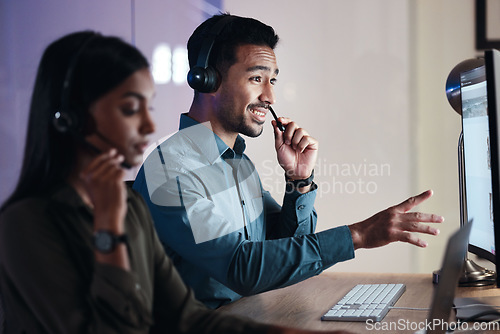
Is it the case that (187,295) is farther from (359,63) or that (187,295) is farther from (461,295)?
(359,63)

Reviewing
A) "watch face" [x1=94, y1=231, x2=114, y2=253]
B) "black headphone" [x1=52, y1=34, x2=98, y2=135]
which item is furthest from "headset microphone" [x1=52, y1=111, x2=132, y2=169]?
"watch face" [x1=94, y1=231, x2=114, y2=253]

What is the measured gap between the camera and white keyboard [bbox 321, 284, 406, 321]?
3.63 feet

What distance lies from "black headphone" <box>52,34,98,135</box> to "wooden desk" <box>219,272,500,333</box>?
0.63m

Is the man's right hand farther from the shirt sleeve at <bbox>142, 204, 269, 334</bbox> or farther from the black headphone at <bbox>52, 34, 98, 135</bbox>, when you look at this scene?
the black headphone at <bbox>52, 34, 98, 135</bbox>

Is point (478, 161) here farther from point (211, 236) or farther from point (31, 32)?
point (31, 32)

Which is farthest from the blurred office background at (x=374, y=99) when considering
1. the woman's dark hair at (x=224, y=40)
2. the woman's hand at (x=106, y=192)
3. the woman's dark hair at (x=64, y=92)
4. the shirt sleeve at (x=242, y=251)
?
the woman's hand at (x=106, y=192)

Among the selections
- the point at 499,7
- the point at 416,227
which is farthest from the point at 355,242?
the point at 499,7

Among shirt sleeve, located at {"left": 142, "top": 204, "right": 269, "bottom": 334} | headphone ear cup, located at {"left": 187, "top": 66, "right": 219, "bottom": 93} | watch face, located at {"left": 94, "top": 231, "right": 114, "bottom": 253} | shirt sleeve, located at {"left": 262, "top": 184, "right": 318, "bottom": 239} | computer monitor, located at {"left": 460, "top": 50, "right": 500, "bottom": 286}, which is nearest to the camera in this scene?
watch face, located at {"left": 94, "top": 231, "right": 114, "bottom": 253}

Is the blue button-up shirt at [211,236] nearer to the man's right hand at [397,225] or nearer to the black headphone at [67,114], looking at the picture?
the man's right hand at [397,225]

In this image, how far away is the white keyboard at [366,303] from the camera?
3.63ft

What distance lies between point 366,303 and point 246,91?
0.78 m

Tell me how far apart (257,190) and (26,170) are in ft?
3.41

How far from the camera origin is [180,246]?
1269mm

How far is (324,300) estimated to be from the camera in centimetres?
128
